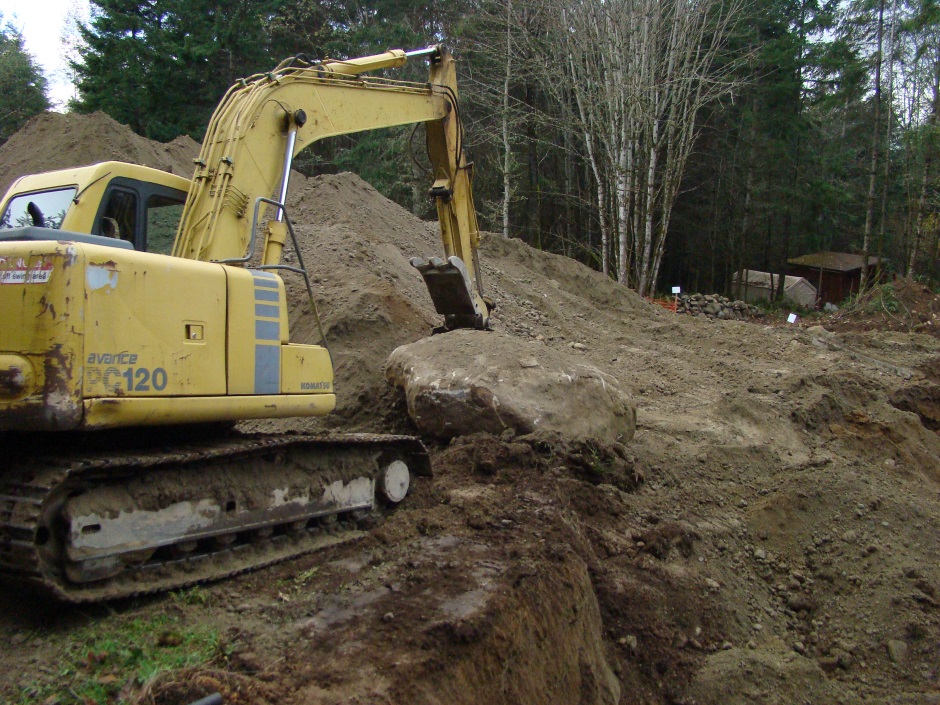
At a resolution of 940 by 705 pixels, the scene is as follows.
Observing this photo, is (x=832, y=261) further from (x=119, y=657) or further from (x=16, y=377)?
(x=119, y=657)

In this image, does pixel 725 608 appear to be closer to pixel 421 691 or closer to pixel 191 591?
pixel 421 691

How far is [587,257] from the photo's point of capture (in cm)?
2616

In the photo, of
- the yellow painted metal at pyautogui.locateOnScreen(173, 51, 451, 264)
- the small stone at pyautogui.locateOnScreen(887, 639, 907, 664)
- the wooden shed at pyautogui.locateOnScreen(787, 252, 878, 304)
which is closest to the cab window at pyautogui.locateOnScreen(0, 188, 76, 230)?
the yellow painted metal at pyautogui.locateOnScreen(173, 51, 451, 264)

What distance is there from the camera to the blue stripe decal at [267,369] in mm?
4816

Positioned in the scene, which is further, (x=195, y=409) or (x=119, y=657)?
(x=195, y=409)

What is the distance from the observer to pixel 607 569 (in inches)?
212

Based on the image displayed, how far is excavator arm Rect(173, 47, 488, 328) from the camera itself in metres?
5.22

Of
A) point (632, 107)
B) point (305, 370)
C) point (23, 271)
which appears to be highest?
point (632, 107)

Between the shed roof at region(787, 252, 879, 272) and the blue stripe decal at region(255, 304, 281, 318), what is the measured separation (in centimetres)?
3086

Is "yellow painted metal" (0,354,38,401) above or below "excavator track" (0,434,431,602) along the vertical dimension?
above

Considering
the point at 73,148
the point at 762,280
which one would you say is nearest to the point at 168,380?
the point at 73,148

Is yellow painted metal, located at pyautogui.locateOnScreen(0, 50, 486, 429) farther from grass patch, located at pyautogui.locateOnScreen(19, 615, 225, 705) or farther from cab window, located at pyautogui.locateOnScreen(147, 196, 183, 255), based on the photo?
grass patch, located at pyautogui.locateOnScreen(19, 615, 225, 705)

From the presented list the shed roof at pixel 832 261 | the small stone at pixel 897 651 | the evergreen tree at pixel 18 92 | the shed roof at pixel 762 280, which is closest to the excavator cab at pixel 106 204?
the small stone at pixel 897 651

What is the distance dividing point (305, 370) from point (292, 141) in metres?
1.68
